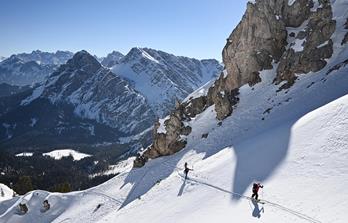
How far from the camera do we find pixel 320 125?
137 ft

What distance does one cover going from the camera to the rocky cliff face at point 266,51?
74.5 m

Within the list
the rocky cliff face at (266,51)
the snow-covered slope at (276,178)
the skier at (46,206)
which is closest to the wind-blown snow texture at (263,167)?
the snow-covered slope at (276,178)

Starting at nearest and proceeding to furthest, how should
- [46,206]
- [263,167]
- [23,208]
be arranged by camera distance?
[263,167]
[46,206]
[23,208]

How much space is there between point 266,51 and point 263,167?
1916 inches

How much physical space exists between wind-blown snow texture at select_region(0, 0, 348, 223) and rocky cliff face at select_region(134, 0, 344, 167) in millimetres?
2104

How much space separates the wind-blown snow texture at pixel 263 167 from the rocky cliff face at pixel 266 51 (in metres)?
2.10

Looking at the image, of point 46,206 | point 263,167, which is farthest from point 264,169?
point 46,206

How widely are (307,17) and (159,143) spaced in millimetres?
42102

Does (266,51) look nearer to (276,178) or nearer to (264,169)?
(264,169)

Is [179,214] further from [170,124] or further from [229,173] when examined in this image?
[170,124]

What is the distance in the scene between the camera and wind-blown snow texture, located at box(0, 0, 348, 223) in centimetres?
3206

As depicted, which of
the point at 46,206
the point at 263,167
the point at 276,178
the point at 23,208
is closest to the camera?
the point at 276,178

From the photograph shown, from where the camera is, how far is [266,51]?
85.3 metres

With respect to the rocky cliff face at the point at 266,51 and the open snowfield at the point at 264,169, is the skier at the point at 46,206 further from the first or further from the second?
the rocky cliff face at the point at 266,51
